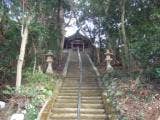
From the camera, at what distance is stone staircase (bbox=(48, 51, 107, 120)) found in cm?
1340

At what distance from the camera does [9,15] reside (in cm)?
1650

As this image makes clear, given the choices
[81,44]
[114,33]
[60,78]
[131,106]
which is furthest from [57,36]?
[81,44]

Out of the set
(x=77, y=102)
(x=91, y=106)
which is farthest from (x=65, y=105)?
(x=91, y=106)

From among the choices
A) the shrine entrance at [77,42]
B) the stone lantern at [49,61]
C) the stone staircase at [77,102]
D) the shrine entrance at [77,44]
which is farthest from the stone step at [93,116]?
the shrine entrance at [77,44]

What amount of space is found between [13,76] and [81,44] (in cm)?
3506

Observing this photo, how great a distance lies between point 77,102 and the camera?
14797 mm

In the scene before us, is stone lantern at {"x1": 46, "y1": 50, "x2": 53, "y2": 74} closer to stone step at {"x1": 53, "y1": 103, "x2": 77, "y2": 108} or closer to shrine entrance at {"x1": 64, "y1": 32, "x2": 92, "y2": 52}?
stone step at {"x1": 53, "y1": 103, "x2": 77, "y2": 108}

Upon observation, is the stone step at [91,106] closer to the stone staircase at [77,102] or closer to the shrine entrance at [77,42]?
the stone staircase at [77,102]

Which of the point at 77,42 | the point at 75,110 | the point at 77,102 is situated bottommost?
the point at 75,110

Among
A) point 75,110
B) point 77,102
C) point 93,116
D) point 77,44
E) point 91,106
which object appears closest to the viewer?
point 93,116

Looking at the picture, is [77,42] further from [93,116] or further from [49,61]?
[93,116]

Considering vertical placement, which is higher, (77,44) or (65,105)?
(77,44)

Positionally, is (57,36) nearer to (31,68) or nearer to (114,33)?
(114,33)

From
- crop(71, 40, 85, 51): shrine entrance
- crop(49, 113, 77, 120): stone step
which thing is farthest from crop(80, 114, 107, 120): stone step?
crop(71, 40, 85, 51): shrine entrance
